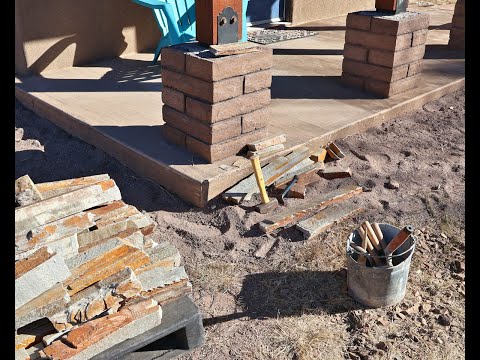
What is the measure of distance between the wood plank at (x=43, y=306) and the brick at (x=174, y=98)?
6.74 ft

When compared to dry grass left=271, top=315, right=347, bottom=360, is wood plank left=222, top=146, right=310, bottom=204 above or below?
above

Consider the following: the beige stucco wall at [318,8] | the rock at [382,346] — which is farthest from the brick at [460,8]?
the rock at [382,346]

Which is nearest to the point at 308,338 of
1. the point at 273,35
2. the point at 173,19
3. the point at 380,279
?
the point at 380,279

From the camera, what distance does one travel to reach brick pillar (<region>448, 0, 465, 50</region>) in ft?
24.9

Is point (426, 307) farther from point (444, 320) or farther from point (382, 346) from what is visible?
point (382, 346)

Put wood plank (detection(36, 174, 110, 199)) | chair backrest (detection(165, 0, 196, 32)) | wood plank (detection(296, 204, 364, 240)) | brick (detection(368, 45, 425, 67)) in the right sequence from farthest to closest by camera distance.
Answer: chair backrest (detection(165, 0, 196, 32))
brick (detection(368, 45, 425, 67))
wood plank (detection(296, 204, 364, 240))
wood plank (detection(36, 174, 110, 199))

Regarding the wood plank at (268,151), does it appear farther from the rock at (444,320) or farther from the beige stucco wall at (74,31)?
the beige stucco wall at (74,31)

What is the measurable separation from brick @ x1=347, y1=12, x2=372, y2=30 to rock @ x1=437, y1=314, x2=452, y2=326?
350 cm

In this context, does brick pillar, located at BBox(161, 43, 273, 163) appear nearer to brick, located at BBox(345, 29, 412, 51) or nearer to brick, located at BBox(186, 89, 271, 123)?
brick, located at BBox(186, 89, 271, 123)

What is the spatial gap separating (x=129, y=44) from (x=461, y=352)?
552cm

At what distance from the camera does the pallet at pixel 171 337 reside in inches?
103

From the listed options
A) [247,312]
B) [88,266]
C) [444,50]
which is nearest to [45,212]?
[88,266]

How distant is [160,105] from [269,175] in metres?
1.68

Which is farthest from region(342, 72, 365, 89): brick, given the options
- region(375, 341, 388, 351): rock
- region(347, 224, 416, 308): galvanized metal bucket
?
region(375, 341, 388, 351): rock
